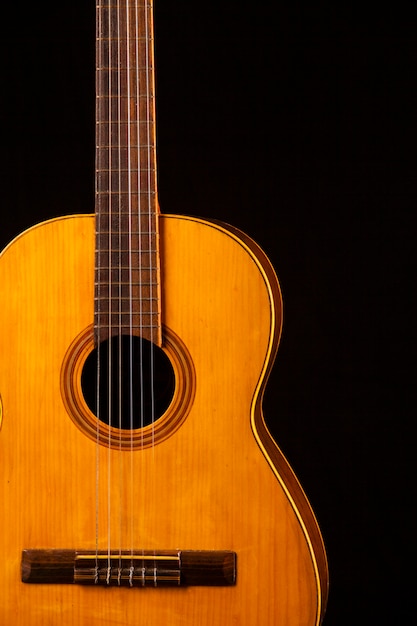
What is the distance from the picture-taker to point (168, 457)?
245 centimetres

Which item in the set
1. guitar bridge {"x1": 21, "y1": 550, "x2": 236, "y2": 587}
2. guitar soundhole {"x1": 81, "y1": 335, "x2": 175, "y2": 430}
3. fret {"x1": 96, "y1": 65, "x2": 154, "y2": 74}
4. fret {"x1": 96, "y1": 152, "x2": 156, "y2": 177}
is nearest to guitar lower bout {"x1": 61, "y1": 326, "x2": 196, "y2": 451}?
guitar soundhole {"x1": 81, "y1": 335, "x2": 175, "y2": 430}

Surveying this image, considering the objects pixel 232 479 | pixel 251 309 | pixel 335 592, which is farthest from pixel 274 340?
pixel 335 592

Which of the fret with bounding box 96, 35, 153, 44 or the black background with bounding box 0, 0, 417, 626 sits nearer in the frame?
the fret with bounding box 96, 35, 153, 44

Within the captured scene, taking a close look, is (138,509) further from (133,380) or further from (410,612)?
(410,612)

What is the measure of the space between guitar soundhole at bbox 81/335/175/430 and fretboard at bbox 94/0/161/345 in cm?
6

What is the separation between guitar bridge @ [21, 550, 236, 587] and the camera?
2.43 m

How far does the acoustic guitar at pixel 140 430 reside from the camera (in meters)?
2.44

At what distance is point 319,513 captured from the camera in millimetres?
3164

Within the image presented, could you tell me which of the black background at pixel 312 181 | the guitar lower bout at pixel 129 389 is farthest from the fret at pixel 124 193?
the black background at pixel 312 181

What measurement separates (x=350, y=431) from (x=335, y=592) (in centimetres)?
46

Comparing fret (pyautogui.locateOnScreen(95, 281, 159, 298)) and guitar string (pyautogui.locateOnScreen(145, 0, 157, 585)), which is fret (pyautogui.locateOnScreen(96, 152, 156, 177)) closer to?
guitar string (pyautogui.locateOnScreen(145, 0, 157, 585))

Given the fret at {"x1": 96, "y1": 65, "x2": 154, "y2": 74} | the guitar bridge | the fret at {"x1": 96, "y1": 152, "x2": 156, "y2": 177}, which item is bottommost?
the guitar bridge

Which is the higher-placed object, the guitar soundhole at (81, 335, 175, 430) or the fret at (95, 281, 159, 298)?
the fret at (95, 281, 159, 298)

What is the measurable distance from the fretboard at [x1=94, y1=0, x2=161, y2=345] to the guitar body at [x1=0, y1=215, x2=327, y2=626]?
37 mm
